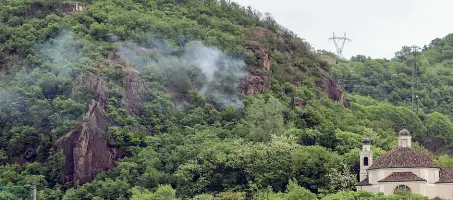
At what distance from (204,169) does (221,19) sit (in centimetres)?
3792

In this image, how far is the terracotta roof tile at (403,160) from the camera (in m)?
109

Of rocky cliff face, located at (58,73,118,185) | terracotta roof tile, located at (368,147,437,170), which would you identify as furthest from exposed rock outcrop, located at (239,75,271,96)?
terracotta roof tile, located at (368,147,437,170)

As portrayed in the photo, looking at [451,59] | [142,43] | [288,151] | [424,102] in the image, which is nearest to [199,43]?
[142,43]

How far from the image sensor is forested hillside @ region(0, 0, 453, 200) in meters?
117

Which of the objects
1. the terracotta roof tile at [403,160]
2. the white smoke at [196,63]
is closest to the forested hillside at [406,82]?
the white smoke at [196,63]

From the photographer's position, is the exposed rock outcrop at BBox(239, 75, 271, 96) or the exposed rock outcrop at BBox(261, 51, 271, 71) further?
the exposed rock outcrop at BBox(261, 51, 271, 71)

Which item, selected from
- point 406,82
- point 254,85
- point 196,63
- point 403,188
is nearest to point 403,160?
point 403,188

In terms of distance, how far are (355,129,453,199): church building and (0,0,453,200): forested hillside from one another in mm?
3024

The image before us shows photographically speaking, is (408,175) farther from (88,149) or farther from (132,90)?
(132,90)

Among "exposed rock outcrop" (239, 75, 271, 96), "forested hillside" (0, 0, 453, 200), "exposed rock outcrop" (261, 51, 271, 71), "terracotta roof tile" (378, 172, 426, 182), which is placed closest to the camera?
"terracotta roof tile" (378, 172, 426, 182)

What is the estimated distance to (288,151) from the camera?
119 meters

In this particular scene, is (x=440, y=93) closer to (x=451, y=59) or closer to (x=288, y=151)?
(x=451, y=59)

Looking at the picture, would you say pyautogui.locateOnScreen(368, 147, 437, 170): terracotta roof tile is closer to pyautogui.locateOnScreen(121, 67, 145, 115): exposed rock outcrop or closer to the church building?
the church building

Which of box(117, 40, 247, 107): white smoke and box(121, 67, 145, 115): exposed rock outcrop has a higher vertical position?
box(117, 40, 247, 107): white smoke
